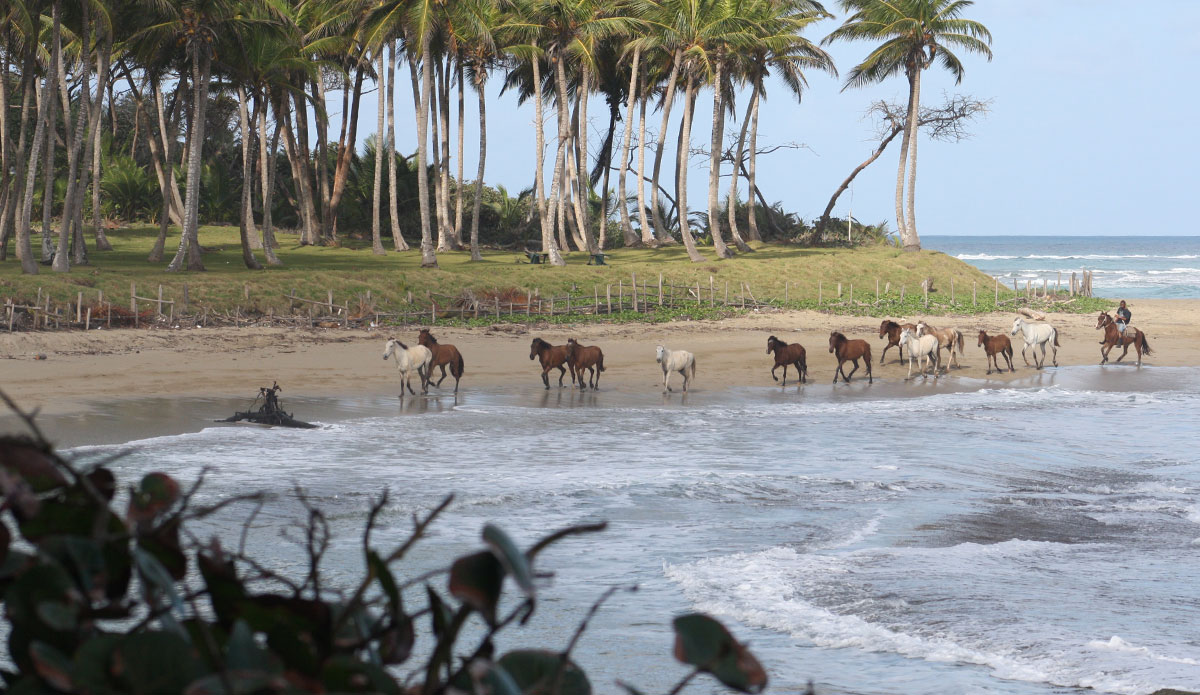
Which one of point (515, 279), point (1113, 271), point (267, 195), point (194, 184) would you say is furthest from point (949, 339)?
point (1113, 271)

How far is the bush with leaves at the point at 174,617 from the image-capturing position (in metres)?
1.26

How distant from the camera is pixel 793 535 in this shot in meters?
10.3

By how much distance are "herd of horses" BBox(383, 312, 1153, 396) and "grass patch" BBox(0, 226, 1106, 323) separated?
7.57m

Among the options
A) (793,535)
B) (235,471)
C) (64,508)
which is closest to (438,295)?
(235,471)

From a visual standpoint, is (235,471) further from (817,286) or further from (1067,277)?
(1067,277)

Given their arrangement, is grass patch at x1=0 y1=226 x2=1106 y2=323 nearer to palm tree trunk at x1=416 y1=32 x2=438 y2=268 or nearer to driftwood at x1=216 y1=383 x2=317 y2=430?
palm tree trunk at x1=416 y1=32 x2=438 y2=268

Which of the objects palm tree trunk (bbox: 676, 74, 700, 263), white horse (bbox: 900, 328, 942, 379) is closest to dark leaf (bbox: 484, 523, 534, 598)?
white horse (bbox: 900, 328, 942, 379)

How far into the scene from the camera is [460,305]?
107ft

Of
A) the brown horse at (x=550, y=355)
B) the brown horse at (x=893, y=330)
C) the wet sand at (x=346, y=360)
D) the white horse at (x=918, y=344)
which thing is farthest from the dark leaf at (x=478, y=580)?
the brown horse at (x=893, y=330)

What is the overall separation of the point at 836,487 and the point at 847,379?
1185 centimetres

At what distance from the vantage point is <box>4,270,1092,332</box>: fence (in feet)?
83.1

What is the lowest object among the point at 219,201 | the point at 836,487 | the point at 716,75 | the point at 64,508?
the point at 836,487

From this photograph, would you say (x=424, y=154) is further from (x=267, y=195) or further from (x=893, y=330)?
(x=893, y=330)

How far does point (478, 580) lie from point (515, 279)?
35.2 metres
